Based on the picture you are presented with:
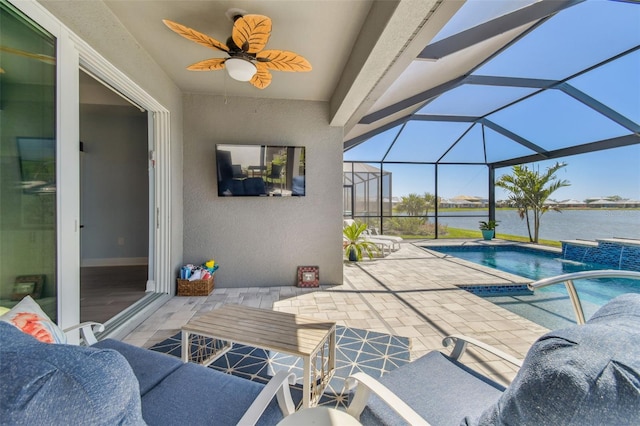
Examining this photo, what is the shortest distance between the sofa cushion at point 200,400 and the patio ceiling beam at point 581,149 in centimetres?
857

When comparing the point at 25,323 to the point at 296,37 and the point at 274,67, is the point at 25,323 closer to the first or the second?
the point at 274,67

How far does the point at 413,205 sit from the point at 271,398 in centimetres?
906

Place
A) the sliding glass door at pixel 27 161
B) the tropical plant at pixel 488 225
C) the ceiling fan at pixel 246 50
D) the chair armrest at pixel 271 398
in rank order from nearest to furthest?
the chair armrest at pixel 271 398 → the sliding glass door at pixel 27 161 → the ceiling fan at pixel 246 50 → the tropical plant at pixel 488 225

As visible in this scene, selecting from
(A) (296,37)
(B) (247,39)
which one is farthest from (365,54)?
(B) (247,39)

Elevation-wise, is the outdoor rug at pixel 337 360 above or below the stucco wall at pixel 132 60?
below

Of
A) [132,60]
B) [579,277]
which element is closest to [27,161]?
[132,60]

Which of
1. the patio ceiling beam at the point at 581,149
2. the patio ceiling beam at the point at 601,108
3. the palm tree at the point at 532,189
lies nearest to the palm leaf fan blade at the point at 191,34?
the patio ceiling beam at the point at 601,108

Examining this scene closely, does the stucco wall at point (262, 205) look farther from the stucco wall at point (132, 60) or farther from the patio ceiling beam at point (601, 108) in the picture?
the patio ceiling beam at point (601, 108)

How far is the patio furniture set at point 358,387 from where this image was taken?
48 cm

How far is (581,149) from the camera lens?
6.74 meters

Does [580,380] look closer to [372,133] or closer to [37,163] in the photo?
[37,163]

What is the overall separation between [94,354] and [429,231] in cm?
995

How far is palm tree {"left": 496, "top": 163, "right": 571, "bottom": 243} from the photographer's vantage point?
8.20m

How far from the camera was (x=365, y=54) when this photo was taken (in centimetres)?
232
